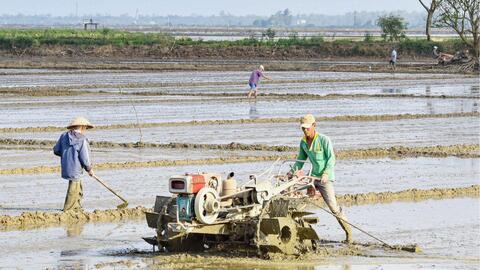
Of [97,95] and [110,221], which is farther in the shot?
[97,95]

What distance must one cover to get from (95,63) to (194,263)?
Answer: 50.2 m

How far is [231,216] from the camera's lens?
1127 centimetres

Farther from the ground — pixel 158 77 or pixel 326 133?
pixel 158 77

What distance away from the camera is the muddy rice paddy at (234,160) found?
467 inches

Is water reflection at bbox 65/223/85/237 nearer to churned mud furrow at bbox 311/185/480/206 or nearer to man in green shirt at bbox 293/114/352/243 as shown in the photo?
man in green shirt at bbox 293/114/352/243

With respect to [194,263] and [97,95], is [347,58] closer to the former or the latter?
[97,95]

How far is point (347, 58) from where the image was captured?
68.6 m

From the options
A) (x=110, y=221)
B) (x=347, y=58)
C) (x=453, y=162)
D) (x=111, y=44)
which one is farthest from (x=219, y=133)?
(x=111, y=44)

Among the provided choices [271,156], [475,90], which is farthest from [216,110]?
[475,90]

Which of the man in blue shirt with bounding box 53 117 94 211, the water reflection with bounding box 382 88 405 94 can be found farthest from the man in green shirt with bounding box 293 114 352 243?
the water reflection with bounding box 382 88 405 94

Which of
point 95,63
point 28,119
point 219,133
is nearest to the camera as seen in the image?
point 219,133

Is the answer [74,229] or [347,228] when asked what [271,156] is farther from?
[347,228]

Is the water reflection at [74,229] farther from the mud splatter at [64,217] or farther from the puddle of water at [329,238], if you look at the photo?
the mud splatter at [64,217]

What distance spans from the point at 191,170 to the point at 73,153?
14.3 feet
